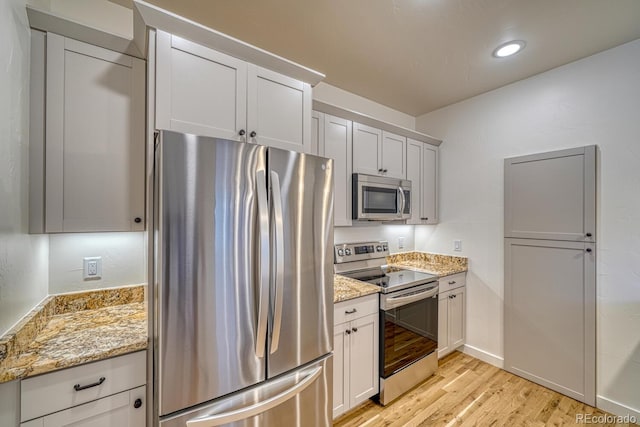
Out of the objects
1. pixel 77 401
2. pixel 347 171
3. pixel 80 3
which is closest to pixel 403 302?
pixel 347 171

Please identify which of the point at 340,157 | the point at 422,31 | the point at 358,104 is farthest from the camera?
the point at 358,104

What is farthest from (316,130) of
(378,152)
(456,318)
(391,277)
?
(456,318)

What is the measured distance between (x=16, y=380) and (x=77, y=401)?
0.22 m

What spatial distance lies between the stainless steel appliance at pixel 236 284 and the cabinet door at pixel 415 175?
5.69 ft

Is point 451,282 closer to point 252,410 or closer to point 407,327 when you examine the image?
point 407,327

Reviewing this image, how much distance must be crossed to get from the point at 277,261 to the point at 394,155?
1.94 m

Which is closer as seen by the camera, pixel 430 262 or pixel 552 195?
pixel 552 195

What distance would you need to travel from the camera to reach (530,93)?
96.3 inches

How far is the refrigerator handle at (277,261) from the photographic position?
1278 millimetres

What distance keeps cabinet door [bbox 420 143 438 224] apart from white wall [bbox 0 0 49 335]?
307 centimetres

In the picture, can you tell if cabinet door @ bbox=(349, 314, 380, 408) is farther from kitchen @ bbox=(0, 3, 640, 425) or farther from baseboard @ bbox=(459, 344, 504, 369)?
baseboard @ bbox=(459, 344, 504, 369)

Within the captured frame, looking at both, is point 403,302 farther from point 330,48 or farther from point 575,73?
point 575,73

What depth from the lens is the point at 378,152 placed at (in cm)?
259

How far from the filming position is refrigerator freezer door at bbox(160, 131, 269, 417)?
1073mm
